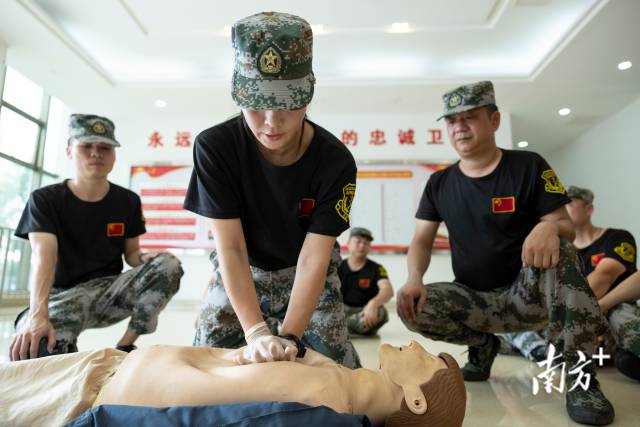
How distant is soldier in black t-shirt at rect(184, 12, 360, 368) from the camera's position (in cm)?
110

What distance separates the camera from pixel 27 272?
19.3 ft

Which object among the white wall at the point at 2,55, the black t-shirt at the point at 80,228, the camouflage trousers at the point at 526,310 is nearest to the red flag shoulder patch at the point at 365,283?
the camouflage trousers at the point at 526,310

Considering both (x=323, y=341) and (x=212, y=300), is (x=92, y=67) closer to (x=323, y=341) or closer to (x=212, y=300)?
(x=212, y=300)

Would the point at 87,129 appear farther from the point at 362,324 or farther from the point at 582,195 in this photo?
the point at 582,195

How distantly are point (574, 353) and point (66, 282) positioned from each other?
Result: 2189 millimetres

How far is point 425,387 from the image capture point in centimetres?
96

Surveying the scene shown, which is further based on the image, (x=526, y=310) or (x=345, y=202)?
(x=526, y=310)

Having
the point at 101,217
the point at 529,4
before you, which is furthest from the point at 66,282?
the point at 529,4

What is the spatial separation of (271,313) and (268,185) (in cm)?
49

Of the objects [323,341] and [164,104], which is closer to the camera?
[323,341]

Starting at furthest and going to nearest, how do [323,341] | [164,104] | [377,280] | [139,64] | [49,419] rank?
[164,104]
[139,64]
[377,280]
[323,341]
[49,419]

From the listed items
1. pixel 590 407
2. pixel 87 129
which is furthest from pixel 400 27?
pixel 590 407

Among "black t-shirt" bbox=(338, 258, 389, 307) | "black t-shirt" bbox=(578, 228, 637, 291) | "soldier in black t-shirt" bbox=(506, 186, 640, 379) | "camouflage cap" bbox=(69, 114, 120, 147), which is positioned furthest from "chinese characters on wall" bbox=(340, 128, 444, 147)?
"camouflage cap" bbox=(69, 114, 120, 147)

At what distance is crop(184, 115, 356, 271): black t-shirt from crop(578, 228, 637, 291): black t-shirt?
5.55ft
